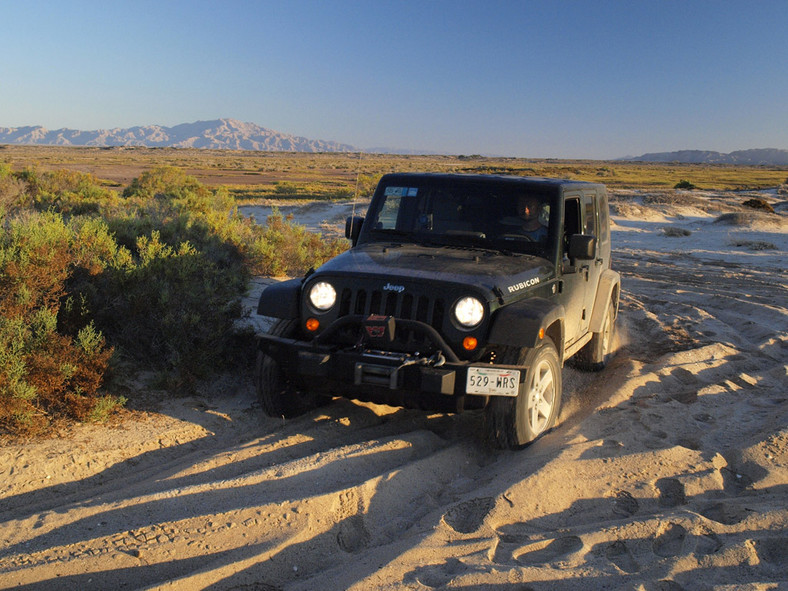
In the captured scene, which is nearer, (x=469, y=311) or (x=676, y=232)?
(x=469, y=311)

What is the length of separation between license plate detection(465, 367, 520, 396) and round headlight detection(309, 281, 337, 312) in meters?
1.16

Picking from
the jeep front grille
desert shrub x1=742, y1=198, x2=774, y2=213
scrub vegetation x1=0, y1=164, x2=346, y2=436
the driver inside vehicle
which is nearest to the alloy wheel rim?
the jeep front grille

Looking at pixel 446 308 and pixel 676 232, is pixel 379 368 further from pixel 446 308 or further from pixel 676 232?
pixel 676 232

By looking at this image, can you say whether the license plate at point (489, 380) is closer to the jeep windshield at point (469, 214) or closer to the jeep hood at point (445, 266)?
the jeep hood at point (445, 266)

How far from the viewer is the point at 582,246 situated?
567 centimetres

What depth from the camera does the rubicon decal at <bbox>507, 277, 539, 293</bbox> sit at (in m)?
5.05

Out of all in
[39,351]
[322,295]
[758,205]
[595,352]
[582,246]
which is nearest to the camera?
[322,295]

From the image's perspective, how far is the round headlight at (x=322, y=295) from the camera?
515cm

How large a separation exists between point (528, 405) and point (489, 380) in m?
0.51

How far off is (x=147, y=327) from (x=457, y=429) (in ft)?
9.59

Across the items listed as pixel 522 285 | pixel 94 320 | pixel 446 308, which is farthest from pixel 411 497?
pixel 94 320

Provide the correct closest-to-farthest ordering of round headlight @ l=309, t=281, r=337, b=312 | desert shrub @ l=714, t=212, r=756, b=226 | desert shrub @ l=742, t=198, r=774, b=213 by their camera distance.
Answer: round headlight @ l=309, t=281, r=337, b=312 < desert shrub @ l=714, t=212, r=756, b=226 < desert shrub @ l=742, t=198, r=774, b=213

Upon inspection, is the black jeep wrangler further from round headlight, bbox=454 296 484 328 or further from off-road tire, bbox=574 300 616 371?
off-road tire, bbox=574 300 616 371

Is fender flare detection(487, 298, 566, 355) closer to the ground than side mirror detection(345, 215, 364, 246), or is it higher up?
closer to the ground
